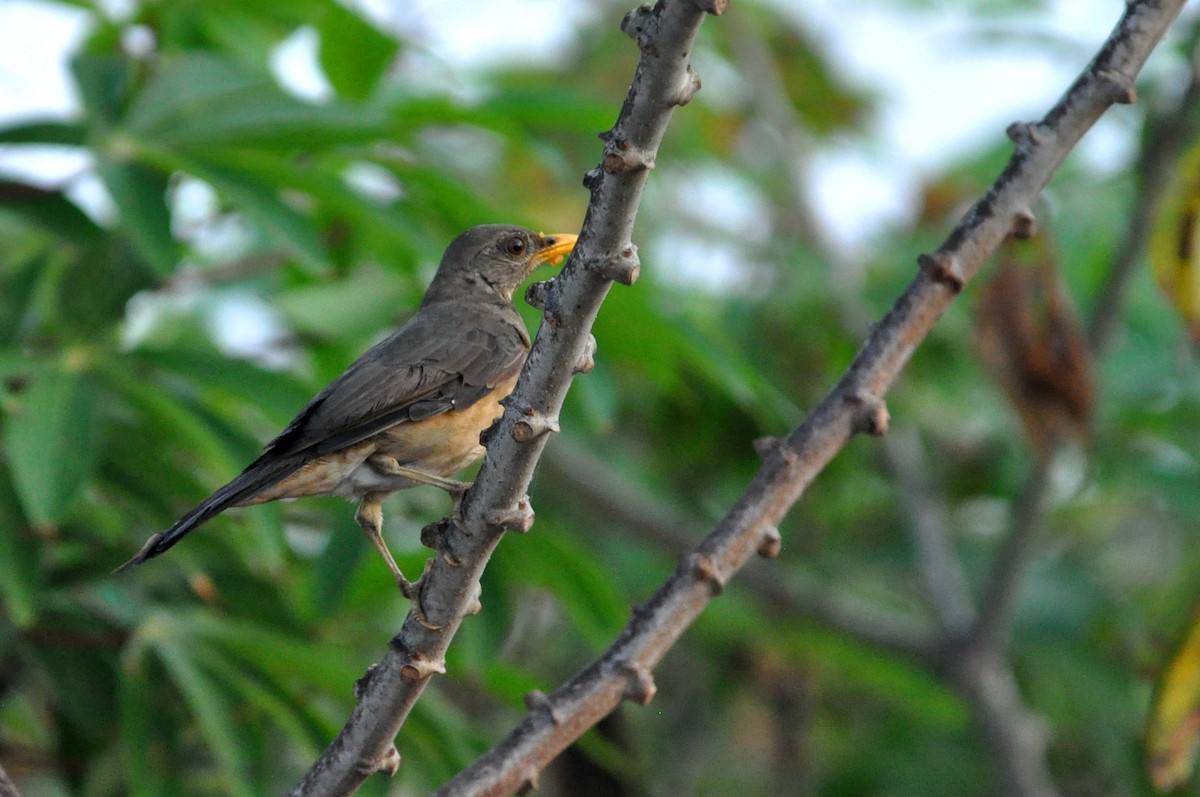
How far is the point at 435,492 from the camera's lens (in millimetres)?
5156

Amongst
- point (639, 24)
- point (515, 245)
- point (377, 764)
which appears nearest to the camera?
point (639, 24)

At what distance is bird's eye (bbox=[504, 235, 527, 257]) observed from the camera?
15.8ft

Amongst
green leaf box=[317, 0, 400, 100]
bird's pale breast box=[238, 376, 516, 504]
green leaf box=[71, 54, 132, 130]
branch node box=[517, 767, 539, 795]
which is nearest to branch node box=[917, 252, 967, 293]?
branch node box=[517, 767, 539, 795]

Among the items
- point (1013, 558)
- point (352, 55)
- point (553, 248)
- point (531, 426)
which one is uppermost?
point (1013, 558)

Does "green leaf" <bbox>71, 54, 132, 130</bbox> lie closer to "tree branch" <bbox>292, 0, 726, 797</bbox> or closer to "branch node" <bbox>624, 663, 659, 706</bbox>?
"tree branch" <bbox>292, 0, 726, 797</bbox>

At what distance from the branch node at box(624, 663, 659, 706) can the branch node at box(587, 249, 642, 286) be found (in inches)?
27.6

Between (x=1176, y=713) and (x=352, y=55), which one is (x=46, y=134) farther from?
(x=1176, y=713)

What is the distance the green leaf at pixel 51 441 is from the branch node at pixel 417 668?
1.45 m

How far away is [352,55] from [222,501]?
258 cm

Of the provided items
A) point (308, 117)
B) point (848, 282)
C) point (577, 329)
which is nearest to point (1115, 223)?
point (848, 282)

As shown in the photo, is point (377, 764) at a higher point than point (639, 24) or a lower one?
lower

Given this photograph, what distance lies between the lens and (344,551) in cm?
438

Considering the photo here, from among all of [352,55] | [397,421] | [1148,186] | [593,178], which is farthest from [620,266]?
[1148,186]

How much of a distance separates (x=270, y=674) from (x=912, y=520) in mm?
3383
